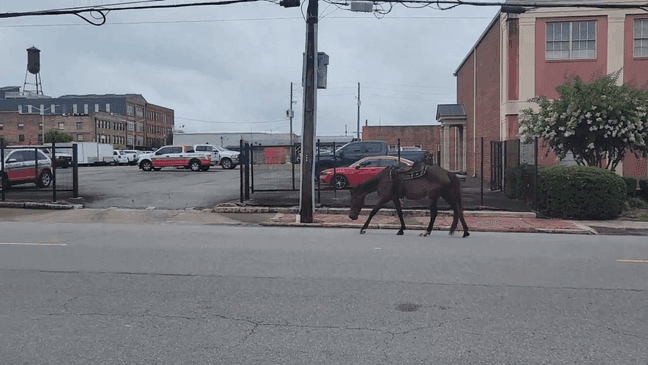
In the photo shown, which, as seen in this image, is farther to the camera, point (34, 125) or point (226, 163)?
point (34, 125)

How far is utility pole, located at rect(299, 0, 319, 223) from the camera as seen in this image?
1380cm

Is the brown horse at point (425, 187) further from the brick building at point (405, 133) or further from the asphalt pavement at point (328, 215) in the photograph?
the brick building at point (405, 133)

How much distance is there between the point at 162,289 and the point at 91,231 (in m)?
6.25

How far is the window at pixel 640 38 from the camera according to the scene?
2273 cm

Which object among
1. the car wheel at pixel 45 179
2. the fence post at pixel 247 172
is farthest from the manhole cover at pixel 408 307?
the car wheel at pixel 45 179

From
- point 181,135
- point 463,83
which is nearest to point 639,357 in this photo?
point 463,83

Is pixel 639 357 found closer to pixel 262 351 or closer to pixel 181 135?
pixel 262 351

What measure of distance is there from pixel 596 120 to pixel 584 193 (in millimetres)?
3652

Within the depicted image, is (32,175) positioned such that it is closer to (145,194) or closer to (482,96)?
(145,194)

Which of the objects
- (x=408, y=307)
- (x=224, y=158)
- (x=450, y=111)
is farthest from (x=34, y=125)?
(x=408, y=307)

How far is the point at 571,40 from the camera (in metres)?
23.2

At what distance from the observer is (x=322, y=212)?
15.7 m

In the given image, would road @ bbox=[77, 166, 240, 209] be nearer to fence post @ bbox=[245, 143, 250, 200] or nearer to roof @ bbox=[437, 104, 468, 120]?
fence post @ bbox=[245, 143, 250, 200]

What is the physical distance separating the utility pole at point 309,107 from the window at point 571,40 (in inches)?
528
